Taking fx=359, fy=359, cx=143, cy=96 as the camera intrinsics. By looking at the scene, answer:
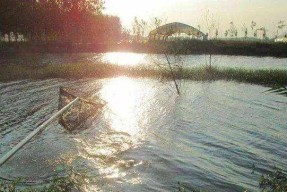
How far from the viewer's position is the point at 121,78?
34469mm

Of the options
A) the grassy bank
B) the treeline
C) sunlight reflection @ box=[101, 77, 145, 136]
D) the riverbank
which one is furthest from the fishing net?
the treeline

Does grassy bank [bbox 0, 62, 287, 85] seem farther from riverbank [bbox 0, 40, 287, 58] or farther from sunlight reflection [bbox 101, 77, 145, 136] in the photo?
riverbank [bbox 0, 40, 287, 58]

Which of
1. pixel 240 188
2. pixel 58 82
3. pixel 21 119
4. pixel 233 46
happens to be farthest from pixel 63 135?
pixel 233 46

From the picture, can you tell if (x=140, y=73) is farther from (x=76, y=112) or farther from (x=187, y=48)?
(x=187, y=48)

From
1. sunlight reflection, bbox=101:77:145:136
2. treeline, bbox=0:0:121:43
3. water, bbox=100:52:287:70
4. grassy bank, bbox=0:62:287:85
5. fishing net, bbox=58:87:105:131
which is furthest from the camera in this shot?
treeline, bbox=0:0:121:43

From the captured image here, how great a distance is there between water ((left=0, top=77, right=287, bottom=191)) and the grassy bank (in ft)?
23.5

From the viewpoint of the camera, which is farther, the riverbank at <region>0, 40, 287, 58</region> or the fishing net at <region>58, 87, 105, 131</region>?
the riverbank at <region>0, 40, 287, 58</region>

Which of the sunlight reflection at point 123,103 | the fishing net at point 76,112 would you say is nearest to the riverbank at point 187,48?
the sunlight reflection at point 123,103

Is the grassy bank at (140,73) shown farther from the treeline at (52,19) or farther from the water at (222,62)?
the treeline at (52,19)

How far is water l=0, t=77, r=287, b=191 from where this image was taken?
10.8 meters

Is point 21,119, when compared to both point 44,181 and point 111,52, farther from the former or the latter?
point 111,52

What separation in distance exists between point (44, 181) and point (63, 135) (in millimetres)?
4966

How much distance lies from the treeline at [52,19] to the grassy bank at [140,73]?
3081 cm

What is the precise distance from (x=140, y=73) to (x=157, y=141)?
2181 centimetres
